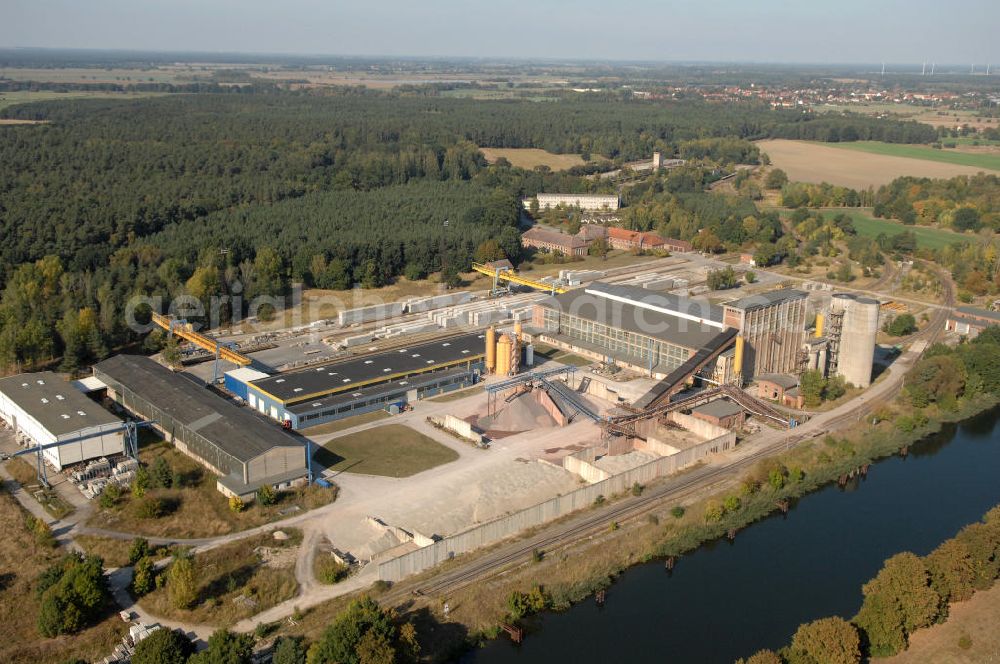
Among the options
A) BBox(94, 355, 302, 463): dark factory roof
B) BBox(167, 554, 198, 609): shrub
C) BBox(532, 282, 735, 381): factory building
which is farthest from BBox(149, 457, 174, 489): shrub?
BBox(532, 282, 735, 381): factory building

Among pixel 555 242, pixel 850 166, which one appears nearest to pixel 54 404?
pixel 555 242

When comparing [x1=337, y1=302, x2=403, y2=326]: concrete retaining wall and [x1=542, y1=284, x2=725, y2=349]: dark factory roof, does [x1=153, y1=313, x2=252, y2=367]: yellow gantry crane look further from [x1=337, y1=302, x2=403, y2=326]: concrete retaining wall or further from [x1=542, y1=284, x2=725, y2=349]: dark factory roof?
[x1=542, y1=284, x2=725, y2=349]: dark factory roof

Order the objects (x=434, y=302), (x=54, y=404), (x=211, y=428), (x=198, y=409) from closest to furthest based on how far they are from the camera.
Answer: (x=211, y=428) < (x=54, y=404) < (x=198, y=409) < (x=434, y=302)

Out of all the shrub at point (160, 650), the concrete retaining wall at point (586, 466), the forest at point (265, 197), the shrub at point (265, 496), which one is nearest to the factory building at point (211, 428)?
the shrub at point (265, 496)

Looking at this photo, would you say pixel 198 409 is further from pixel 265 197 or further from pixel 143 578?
pixel 265 197

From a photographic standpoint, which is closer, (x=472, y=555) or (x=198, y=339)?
(x=472, y=555)
